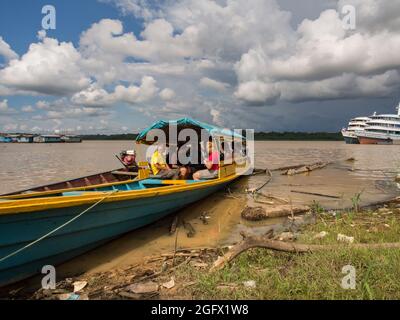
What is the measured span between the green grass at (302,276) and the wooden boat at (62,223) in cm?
205

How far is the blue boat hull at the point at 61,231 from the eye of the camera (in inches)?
179

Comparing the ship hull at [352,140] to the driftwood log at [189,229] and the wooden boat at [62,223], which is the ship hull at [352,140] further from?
the wooden boat at [62,223]

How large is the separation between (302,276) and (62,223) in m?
3.86

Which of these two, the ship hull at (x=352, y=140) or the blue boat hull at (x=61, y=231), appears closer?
the blue boat hull at (x=61, y=231)

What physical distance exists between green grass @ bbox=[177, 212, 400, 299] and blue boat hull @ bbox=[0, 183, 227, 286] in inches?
81.0

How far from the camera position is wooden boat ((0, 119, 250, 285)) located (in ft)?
14.9

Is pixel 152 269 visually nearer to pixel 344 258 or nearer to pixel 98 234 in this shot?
pixel 98 234

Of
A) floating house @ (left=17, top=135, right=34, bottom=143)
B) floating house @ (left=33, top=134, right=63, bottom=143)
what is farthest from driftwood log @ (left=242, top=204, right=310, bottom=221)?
floating house @ (left=17, top=135, right=34, bottom=143)

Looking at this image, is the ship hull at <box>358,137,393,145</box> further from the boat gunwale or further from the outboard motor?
the boat gunwale

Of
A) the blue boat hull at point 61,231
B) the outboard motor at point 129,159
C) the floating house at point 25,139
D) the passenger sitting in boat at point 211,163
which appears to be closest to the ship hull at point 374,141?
the passenger sitting in boat at point 211,163

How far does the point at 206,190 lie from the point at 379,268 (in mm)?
6063

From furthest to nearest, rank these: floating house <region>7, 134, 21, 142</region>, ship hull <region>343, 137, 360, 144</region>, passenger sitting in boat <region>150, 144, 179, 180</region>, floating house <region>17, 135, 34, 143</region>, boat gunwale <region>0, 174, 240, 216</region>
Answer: floating house <region>7, 134, 21, 142</region> → floating house <region>17, 135, 34, 143</region> → ship hull <region>343, 137, 360, 144</region> → passenger sitting in boat <region>150, 144, 179, 180</region> → boat gunwale <region>0, 174, 240, 216</region>

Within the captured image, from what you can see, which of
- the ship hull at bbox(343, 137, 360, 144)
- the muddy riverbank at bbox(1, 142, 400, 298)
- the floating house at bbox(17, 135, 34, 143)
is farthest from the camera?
the floating house at bbox(17, 135, 34, 143)

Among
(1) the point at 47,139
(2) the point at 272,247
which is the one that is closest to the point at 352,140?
(2) the point at 272,247
